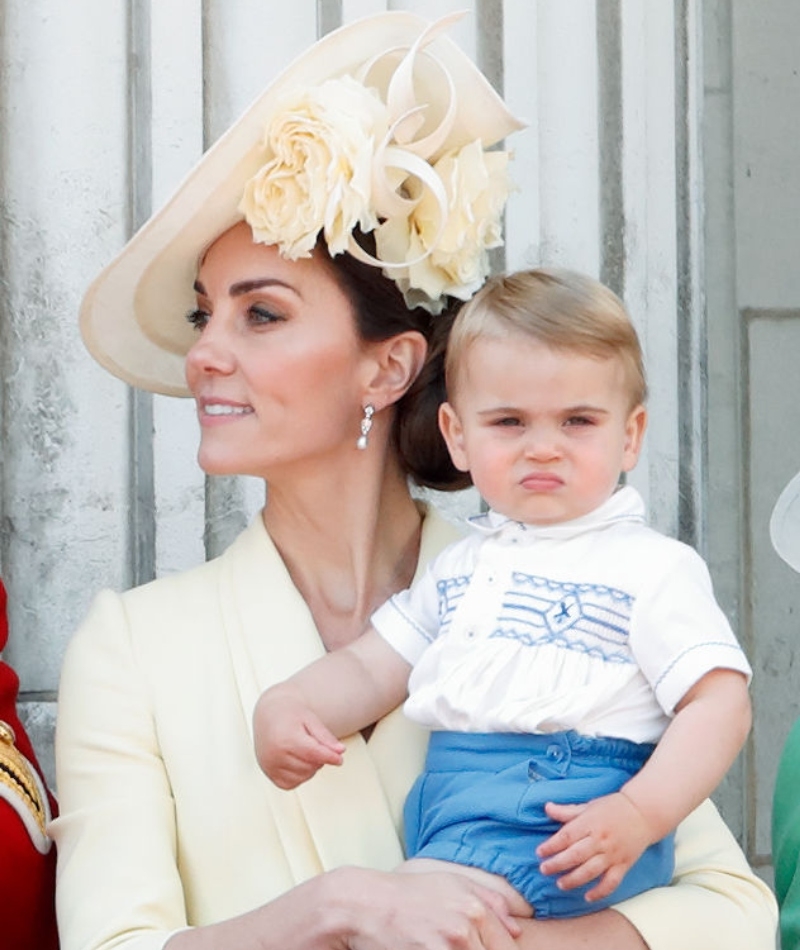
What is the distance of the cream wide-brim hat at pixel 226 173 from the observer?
266 centimetres

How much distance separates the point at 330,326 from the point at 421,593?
0.43 metres

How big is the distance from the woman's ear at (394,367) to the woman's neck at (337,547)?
11 centimetres

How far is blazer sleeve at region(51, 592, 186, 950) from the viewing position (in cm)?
238

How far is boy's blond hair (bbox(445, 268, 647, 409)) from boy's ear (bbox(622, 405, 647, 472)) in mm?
12

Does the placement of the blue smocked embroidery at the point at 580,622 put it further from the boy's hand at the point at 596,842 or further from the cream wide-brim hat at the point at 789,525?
the cream wide-brim hat at the point at 789,525

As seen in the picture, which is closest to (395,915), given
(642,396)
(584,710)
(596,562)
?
(584,710)

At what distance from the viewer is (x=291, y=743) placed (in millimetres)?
2350

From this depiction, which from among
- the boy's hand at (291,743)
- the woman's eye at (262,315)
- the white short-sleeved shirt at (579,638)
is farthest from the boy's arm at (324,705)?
the woman's eye at (262,315)

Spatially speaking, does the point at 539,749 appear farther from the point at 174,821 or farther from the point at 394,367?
the point at 394,367

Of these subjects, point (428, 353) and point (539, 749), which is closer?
point (539, 749)

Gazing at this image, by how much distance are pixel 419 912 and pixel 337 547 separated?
713mm

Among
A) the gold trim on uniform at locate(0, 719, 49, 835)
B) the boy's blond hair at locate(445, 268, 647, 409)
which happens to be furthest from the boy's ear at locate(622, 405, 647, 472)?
the gold trim on uniform at locate(0, 719, 49, 835)

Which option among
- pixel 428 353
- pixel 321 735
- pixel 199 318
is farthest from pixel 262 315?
pixel 321 735

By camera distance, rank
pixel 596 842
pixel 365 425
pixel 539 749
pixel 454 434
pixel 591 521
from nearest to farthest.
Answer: pixel 596 842 < pixel 539 749 < pixel 591 521 < pixel 454 434 < pixel 365 425
